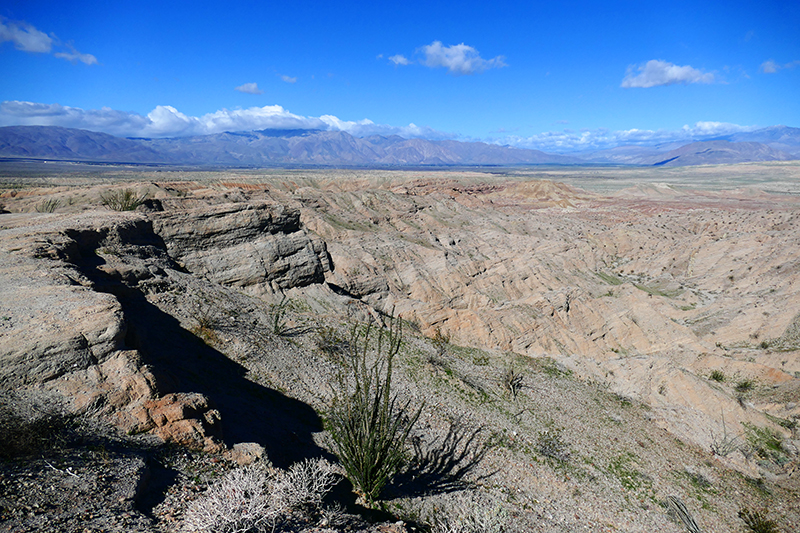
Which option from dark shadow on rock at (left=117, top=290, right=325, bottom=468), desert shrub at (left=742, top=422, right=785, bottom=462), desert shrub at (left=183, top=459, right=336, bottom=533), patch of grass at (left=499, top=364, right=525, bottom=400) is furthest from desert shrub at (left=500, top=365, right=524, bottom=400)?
desert shrub at (left=183, top=459, right=336, bottom=533)

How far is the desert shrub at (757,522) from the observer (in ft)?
33.8

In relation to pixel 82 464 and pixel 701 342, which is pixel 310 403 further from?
pixel 701 342

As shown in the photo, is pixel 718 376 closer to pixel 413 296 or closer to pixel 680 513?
pixel 680 513

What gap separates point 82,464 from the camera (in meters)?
6.02

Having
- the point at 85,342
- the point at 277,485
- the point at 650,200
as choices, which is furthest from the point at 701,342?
the point at 650,200

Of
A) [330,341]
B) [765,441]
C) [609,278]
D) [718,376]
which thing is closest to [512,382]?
[330,341]

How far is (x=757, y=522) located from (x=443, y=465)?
8542mm

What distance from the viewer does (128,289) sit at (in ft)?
42.2

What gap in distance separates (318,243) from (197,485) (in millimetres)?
16989

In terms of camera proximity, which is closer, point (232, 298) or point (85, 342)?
point (85, 342)

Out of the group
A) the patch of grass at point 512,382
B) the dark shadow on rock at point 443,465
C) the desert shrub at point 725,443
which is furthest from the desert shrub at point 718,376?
the dark shadow on rock at point 443,465

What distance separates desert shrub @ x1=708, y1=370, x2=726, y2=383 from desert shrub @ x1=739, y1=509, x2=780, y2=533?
806cm

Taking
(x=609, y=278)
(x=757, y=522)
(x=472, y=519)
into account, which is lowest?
(x=757, y=522)

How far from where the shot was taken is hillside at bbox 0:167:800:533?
7234 millimetres
